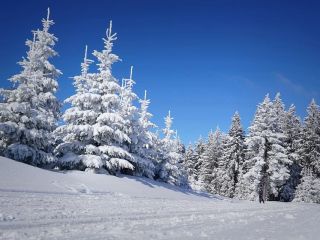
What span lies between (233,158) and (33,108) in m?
35.9

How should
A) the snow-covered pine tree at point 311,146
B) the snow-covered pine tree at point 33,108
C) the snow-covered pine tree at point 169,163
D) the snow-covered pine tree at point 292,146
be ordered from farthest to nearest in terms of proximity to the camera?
the snow-covered pine tree at point 311,146 → the snow-covered pine tree at point 292,146 → the snow-covered pine tree at point 169,163 → the snow-covered pine tree at point 33,108

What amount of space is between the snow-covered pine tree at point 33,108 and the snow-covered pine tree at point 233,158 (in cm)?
3228

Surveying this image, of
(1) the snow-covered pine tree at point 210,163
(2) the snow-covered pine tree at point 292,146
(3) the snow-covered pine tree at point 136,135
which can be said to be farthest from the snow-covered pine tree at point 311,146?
(3) the snow-covered pine tree at point 136,135

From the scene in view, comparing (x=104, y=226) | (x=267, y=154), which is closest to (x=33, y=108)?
(x=104, y=226)

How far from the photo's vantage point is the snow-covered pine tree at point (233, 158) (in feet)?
177

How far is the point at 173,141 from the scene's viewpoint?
1599 inches

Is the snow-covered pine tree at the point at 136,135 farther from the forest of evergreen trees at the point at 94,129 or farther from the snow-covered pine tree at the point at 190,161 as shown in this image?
the snow-covered pine tree at the point at 190,161

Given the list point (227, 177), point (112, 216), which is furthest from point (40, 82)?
point (227, 177)

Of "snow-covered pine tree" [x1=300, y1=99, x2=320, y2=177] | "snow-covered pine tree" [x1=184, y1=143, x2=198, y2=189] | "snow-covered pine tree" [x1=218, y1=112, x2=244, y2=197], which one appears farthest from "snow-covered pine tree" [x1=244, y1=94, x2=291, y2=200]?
"snow-covered pine tree" [x1=184, y1=143, x2=198, y2=189]

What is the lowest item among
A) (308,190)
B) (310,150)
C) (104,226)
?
(104,226)

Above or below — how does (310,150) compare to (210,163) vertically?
above

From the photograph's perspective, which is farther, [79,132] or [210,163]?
[210,163]

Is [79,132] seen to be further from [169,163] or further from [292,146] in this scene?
[292,146]

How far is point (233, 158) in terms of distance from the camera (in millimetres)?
54281
